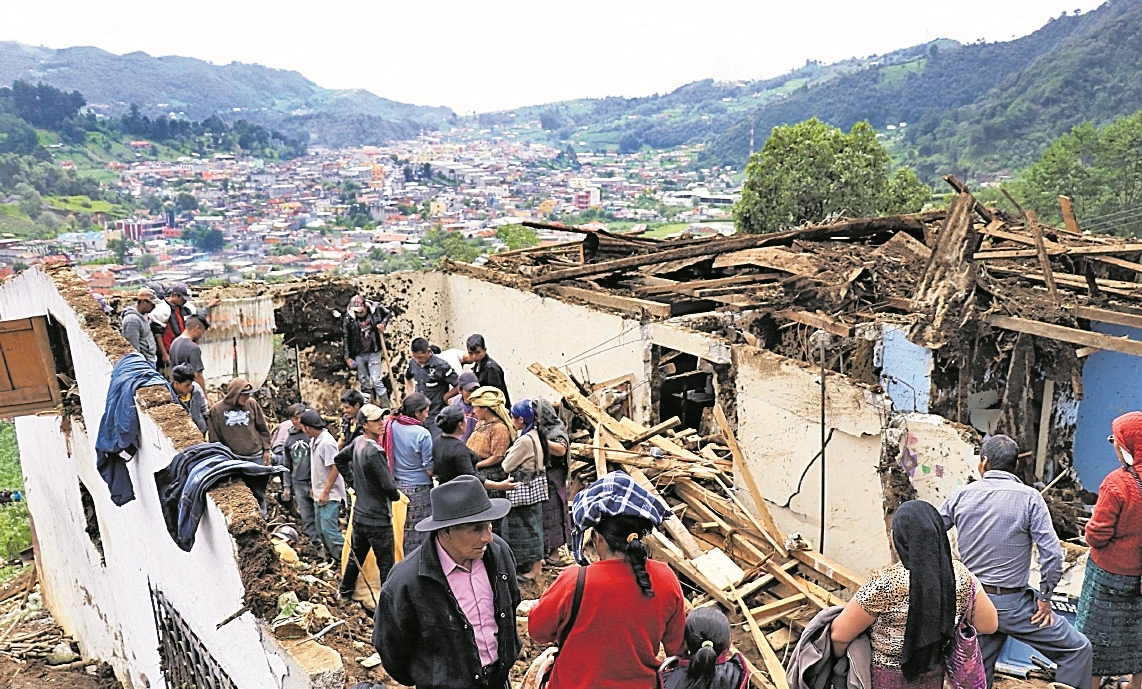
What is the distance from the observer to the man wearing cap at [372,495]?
5.75 meters

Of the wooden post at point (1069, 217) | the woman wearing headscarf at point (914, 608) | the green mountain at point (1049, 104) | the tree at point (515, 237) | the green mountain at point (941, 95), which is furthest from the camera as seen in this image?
the green mountain at point (941, 95)

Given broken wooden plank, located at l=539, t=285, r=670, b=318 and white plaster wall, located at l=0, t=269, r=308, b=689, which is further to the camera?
broken wooden plank, located at l=539, t=285, r=670, b=318

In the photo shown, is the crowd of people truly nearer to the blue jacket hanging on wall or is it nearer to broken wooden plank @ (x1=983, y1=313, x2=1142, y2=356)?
the blue jacket hanging on wall

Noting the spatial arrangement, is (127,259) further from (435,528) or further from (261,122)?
(261,122)

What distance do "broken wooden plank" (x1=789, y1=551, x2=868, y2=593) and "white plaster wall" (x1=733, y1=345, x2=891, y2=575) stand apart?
22.2 inches

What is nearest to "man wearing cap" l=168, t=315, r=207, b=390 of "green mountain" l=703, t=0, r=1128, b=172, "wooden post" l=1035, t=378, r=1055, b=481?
"wooden post" l=1035, t=378, r=1055, b=481

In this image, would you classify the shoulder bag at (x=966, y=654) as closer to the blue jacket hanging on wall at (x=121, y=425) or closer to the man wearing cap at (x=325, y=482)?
the man wearing cap at (x=325, y=482)

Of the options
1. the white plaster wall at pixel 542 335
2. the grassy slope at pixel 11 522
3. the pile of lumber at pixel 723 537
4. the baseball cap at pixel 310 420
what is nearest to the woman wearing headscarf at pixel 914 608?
the pile of lumber at pixel 723 537

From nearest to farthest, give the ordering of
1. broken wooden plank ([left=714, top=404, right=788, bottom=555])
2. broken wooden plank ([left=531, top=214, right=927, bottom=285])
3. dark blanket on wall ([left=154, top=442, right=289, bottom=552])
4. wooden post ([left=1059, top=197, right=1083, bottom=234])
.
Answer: dark blanket on wall ([left=154, top=442, right=289, bottom=552]) < broken wooden plank ([left=714, top=404, right=788, bottom=555]) < broken wooden plank ([left=531, top=214, right=927, bottom=285]) < wooden post ([left=1059, top=197, right=1083, bottom=234])

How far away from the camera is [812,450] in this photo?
7523 millimetres

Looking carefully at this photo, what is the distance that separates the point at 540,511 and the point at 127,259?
2803 inches

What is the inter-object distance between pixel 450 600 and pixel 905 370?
6.84m

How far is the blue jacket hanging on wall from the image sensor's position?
19.4 feet

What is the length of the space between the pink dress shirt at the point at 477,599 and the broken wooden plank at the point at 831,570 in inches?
149
